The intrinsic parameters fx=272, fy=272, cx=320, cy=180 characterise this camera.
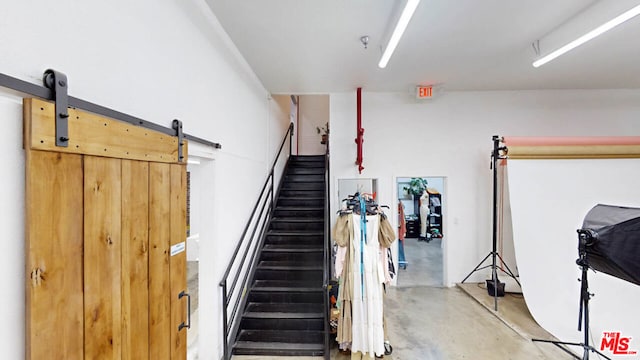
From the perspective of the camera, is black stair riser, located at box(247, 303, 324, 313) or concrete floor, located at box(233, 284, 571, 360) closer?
concrete floor, located at box(233, 284, 571, 360)

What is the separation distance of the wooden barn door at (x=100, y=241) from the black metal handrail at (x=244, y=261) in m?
1.10

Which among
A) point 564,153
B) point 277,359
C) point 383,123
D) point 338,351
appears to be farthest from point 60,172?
point 564,153

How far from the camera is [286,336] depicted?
10.7ft

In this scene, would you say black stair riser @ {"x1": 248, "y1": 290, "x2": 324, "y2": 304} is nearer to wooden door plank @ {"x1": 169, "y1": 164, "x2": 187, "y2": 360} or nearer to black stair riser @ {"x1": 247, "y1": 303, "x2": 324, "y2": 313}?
black stair riser @ {"x1": 247, "y1": 303, "x2": 324, "y2": 313}

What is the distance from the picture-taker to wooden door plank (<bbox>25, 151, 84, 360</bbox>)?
3.18ft

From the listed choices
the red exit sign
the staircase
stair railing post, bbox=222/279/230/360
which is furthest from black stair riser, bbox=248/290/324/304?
the red exit sign

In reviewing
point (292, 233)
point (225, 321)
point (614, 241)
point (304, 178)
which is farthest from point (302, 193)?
point (614, 241)

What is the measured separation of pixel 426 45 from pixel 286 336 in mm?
3872

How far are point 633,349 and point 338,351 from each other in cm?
342

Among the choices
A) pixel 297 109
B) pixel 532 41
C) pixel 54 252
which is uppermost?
pixel 297 109

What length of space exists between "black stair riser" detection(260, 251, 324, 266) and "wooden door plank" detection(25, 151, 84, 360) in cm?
306

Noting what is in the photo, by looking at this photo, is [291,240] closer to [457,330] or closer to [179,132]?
[457,330]

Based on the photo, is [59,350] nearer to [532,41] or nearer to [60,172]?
[60,172]

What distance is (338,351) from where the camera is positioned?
3.14 meters
